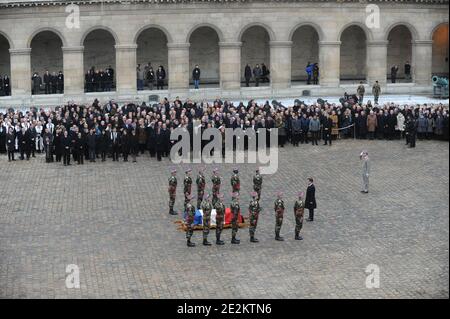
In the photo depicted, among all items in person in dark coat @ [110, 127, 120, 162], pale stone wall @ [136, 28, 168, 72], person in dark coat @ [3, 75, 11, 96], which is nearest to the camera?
person in dark coat @ [110, 127, 120, 162]

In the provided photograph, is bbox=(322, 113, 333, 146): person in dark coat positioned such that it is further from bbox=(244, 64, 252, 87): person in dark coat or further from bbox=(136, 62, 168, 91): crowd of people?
bbox=(136, 62, 168, 91): crowd of people

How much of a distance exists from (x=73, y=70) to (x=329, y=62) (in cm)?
1545

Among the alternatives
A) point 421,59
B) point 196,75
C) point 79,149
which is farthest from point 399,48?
point 79,149

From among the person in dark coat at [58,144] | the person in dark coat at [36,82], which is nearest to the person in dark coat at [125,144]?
the person in dark coat at [58,144]

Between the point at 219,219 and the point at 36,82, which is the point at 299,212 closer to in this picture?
the point at 219,219

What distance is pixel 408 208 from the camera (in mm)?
34062

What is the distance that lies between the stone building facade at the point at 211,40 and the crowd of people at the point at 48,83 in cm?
80

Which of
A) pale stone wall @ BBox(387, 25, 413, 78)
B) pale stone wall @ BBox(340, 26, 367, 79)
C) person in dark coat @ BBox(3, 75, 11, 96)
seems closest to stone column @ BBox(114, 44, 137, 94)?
person in dark coat @ BBox(3, 75, 11, 96)

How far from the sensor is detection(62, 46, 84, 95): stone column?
55.3 metres

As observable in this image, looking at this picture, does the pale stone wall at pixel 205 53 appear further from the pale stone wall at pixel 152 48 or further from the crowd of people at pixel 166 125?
the crowd of people at pixel 166 125

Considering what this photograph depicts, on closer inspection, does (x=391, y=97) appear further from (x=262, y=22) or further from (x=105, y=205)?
(x=105, y=205)

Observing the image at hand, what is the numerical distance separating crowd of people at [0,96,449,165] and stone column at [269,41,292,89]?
7588 millimetres

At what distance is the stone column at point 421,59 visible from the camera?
5947cm

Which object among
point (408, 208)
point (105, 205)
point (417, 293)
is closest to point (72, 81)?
point (105, 205)
